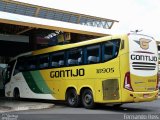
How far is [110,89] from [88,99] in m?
1.67

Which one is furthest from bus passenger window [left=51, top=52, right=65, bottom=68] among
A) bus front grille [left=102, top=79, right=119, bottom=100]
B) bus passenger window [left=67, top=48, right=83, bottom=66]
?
bus front grille [left=102, top=79, right=119, bottom=100]

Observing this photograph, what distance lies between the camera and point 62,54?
64.7ft

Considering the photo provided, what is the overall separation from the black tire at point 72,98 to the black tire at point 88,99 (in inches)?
17.5

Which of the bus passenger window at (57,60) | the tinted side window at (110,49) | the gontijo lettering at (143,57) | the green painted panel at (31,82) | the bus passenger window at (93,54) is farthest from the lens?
the green painted panel at (31,82)

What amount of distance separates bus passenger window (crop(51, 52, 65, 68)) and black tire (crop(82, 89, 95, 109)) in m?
2.27

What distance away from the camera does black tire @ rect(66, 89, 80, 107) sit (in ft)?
60.7

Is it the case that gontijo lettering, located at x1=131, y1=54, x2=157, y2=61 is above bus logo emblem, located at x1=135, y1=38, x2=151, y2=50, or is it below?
→ below

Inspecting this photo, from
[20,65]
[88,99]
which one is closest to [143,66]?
[88,99]

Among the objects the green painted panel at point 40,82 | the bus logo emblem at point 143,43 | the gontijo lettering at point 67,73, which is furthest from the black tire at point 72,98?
the bus logo emblem at point 143,43

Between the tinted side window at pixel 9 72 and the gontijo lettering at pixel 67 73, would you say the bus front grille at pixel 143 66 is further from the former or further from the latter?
the tinted side window at pixel 9 72

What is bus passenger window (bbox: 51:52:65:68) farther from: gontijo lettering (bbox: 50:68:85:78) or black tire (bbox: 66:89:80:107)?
black tire (bbox: 66:89:80:107)

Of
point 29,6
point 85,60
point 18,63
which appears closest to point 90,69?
point 85,60

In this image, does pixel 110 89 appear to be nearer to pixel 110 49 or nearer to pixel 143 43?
pixel 110 49

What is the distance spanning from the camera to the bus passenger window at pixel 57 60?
19.7 meters
